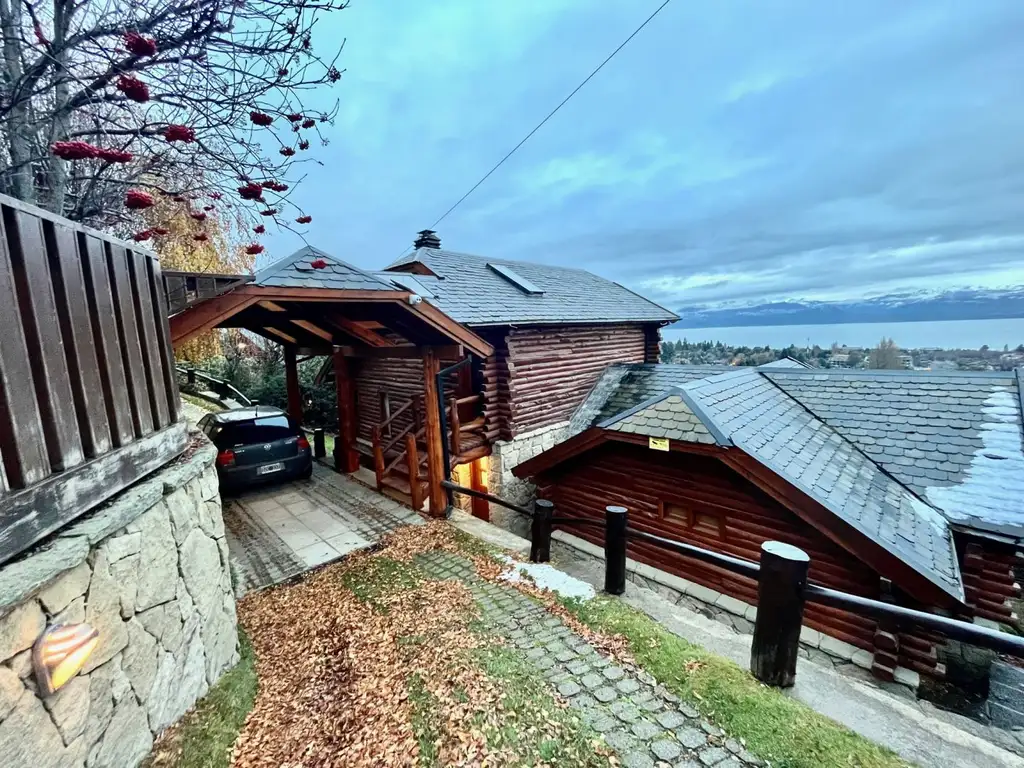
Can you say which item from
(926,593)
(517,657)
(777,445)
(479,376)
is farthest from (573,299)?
(517,657)

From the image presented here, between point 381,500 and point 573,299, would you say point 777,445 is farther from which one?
point 573,299

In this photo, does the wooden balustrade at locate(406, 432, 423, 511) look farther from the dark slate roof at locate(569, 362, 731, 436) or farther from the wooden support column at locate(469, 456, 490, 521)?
the dark slate roof at locate(569, 362, 731, 436)

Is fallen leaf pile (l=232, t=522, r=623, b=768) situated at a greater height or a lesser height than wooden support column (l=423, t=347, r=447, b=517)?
lesser

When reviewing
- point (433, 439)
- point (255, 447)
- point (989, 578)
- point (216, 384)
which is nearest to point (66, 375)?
point (433, 439)

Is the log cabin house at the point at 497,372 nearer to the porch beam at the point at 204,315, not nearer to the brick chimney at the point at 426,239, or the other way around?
the brick chimney at the point at 426,239

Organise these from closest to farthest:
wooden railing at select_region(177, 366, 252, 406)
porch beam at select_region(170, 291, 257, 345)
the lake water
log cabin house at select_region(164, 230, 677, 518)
Result: 1. porch beam at select_region(170, 291, 257, 345)
2. log cabin house at select_region(164, 230, 677, 518)
3. wooden railing at select_region(177, 366, 252, 406)
4. the lake water

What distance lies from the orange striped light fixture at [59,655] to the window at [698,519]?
7307 mm

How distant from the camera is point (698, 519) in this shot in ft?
23.6

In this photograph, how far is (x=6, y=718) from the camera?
1.77m

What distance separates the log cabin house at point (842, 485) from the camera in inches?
219

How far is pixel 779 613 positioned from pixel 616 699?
144cm

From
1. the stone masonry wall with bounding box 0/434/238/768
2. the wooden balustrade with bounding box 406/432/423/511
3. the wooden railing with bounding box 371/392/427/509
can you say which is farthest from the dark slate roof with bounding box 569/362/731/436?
the stone masonry wall with bounding box 0/434/238/768

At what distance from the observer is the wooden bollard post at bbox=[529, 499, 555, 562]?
543 centimetres

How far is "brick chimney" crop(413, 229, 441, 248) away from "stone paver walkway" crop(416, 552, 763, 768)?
1297 cm
